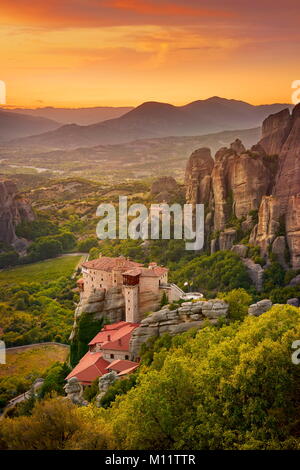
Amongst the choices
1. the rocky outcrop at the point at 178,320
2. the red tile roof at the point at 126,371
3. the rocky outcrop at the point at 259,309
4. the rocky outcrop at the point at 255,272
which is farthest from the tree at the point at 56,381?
the rocky outcrop at the point at 255,272

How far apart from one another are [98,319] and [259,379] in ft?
82.7

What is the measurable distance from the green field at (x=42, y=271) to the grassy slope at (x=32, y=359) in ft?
90.5

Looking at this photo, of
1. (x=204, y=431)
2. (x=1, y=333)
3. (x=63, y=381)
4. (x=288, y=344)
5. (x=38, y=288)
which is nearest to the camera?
(x=204, y=431)

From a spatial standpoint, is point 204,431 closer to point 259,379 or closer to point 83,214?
point 259,379

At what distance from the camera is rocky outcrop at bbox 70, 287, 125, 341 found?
152ft

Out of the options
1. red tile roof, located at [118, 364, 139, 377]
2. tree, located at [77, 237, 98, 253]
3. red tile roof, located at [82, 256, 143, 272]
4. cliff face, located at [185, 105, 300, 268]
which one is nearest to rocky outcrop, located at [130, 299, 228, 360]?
red tile roof, located at [118, 364, 139, 377]

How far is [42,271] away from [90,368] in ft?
176

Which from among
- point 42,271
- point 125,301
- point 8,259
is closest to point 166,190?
point 42,271

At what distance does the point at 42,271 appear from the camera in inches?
3629

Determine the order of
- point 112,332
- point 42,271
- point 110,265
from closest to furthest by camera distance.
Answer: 1. point 112,332
2. point 110,265
3. point 42,271

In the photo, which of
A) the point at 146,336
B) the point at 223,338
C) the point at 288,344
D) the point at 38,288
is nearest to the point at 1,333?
the point at 38,288

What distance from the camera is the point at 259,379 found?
2264 centimetres

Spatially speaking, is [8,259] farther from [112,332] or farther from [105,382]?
[105,382]
